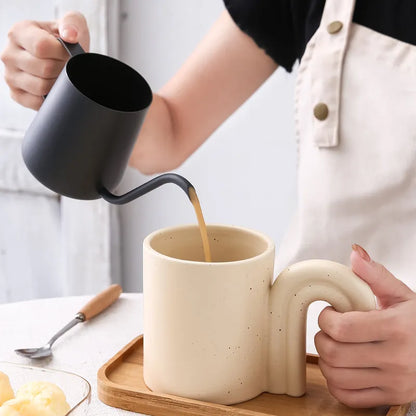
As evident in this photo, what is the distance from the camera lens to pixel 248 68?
1.12m

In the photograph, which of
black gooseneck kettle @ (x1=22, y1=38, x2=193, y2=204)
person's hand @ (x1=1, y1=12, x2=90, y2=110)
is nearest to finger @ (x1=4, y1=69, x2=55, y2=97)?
person's hand @ (x1=1, y1=12, x2=90, y2=110)

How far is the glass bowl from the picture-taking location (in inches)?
21.1

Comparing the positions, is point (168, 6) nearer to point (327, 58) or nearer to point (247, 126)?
point (247, 126)

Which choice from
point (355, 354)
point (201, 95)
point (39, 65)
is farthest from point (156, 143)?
point (355, 354)

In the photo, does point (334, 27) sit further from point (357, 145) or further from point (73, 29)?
point (73, 29)

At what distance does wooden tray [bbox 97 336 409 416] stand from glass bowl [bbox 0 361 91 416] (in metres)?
0.08

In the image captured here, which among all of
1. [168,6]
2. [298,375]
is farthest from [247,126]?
[298,375]

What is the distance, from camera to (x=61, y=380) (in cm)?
56

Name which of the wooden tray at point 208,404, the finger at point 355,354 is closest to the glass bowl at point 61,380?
the wooden tray at point 208,404

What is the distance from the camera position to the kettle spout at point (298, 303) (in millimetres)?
603

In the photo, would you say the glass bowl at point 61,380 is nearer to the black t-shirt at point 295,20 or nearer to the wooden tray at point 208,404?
the wooden tray at point 208,404

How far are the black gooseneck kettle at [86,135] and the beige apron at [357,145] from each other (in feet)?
1.08

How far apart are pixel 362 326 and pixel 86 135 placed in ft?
0.97

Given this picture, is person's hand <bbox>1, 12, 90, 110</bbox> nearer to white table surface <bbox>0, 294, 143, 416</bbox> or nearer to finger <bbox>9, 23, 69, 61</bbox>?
finger <bbox>9, 23, 69, 61</bbox>
